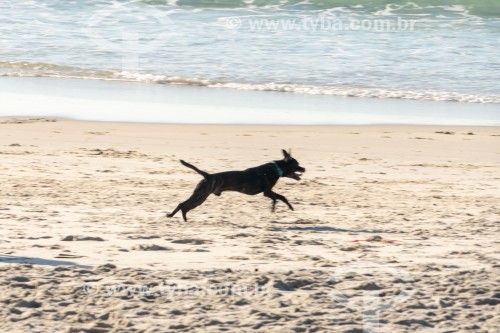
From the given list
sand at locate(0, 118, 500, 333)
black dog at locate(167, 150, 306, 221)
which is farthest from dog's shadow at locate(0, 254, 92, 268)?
black dog at locate(167, 150, 306, 221)

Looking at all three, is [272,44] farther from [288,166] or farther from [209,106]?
[288,166]

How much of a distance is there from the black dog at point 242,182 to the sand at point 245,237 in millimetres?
198

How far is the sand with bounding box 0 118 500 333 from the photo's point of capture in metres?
6.03

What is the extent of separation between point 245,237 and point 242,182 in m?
0.85

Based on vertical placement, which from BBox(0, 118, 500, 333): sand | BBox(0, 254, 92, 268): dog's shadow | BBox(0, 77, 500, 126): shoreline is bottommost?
BBox(0, 118, 500, 333): sand

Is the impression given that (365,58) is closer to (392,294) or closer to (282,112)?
(282,112)

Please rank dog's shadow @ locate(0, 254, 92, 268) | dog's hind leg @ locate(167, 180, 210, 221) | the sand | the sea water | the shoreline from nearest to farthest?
the sand < dog's shadow @ locate(0, 254, 92, 268) < dog's hind leg @ locate(167, 180, 210, 221) < the shoreline < the sea water

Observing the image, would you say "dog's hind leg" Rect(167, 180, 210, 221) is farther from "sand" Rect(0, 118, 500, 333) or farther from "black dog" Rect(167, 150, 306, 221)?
"sand" Rect(0, 118, 500, 333)

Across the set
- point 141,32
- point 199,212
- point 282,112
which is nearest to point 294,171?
point 199,212

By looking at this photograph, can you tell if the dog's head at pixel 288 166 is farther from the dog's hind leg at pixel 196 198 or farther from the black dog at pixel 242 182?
the dog's hind leg at pixel 196 198

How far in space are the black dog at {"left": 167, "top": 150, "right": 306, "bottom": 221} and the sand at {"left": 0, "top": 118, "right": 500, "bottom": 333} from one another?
0.65 ft

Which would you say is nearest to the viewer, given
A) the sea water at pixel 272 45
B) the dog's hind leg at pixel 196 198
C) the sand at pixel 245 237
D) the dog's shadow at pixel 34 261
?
the sand at pixel 245 237

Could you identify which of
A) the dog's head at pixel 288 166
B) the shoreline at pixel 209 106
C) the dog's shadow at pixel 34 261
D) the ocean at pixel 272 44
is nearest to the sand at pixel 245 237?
the dog's shadow at pixel 34 261

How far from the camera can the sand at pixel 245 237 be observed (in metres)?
6.03
